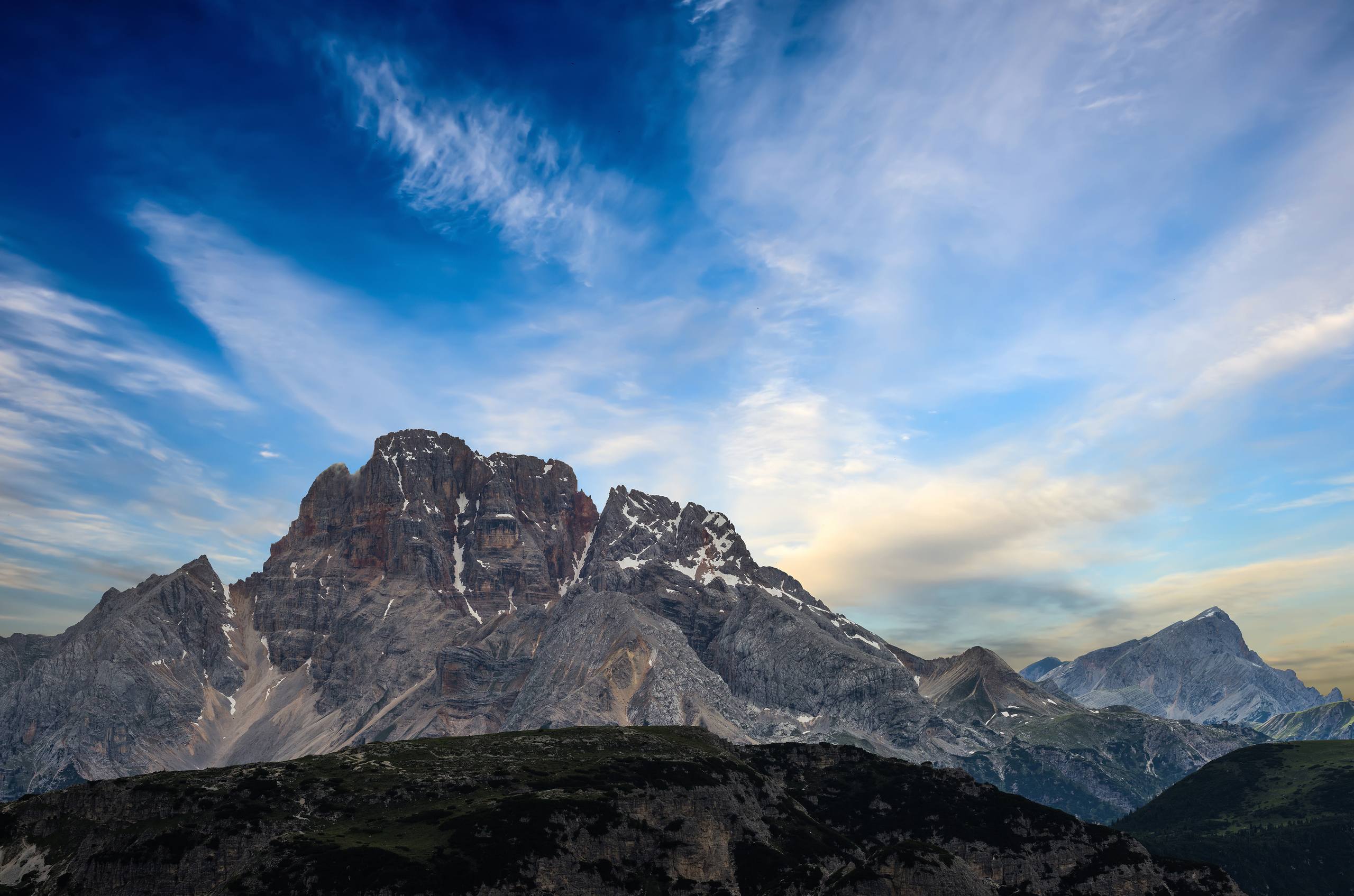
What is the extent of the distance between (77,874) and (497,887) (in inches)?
3196

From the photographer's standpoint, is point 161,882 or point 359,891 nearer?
point 359,891

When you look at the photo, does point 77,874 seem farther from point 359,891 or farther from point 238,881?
point 359,891

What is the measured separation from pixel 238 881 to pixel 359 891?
2300cm

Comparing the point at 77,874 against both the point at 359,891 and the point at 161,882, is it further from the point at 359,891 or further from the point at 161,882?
the point at 359,891

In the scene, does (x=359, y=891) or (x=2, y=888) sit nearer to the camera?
(x=359, y=891)

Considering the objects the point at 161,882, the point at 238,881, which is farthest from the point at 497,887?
the point at 161,882

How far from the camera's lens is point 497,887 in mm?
198750

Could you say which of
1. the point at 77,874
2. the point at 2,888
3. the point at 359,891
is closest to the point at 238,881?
the point at 359,891

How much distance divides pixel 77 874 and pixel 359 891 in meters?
60.1

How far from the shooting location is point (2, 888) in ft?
643

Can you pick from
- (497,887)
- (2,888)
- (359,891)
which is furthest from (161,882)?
(497,887)

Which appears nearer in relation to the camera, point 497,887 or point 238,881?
point 238,881

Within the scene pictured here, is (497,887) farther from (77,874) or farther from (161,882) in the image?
(77,874)

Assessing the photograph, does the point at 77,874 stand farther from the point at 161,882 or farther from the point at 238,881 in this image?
the point at 238,881
